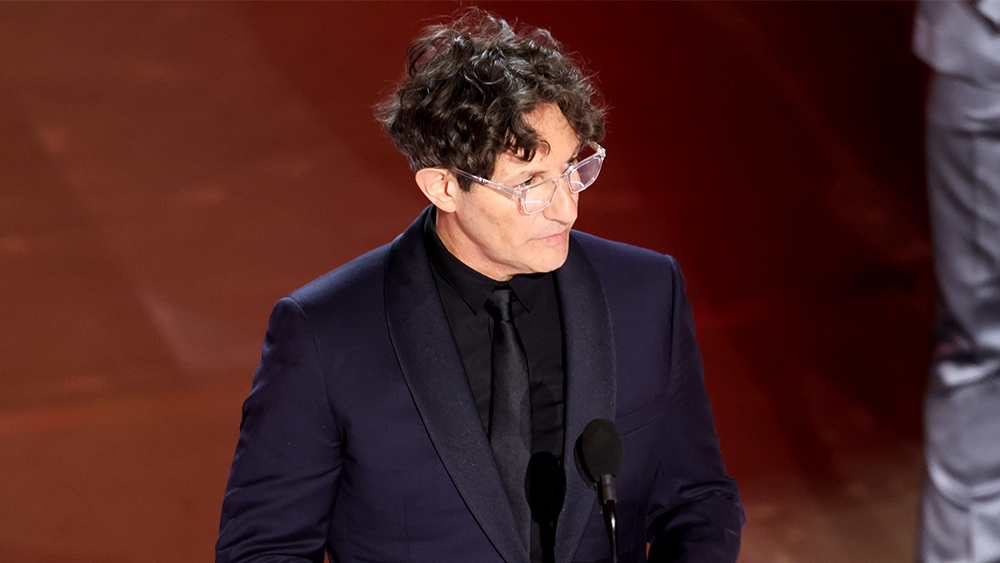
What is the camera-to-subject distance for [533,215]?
5.00 feet

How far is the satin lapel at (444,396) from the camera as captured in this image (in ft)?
4.97

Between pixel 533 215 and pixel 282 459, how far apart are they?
0.55 m

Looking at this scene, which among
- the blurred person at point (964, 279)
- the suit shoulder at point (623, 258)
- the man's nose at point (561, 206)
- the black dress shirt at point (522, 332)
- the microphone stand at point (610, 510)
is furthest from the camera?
the blurred person at point (964, 279)

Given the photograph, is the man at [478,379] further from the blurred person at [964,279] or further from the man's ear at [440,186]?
the blurred person at [964,279]

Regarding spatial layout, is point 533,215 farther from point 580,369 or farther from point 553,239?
point 580,369

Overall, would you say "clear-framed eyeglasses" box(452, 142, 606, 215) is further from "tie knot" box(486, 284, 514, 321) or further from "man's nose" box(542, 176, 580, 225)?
"tie knot" box(486, 284, 514, 321)

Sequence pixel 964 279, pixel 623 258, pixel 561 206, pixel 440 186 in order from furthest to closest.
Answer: pixel 964 279, pixel 623 258, pixel 440 186, pixel 561 206

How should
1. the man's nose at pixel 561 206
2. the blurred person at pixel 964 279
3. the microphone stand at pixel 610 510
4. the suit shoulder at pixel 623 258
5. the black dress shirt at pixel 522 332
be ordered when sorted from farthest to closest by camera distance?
the blurred person at pixel 964 279, the suit shoulder at pixel 623 258, the black dress shirt at pixel 522 332, the man's nose at pixel 561 206, the microphone stand at pixel 610 510

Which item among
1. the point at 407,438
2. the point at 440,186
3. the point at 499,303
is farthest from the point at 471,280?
the point at 407,438

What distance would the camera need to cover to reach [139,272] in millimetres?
2648

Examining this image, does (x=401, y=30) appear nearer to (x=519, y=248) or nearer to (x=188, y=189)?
(x=188, y=189)

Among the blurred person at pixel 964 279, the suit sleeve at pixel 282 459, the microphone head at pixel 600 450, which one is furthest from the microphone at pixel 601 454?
the blurred person at pixel 964 279

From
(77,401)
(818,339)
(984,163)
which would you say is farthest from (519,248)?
(818,339)

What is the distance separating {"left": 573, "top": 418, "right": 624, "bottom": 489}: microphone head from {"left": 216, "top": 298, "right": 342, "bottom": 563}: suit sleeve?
0.49m
